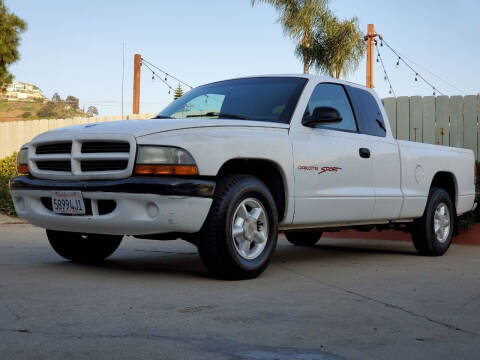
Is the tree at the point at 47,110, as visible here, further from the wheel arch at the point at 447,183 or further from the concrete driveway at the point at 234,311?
the concrete driveway at the point at 234,311

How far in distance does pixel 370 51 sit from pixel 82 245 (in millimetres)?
20980

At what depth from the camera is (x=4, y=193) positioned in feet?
42.1

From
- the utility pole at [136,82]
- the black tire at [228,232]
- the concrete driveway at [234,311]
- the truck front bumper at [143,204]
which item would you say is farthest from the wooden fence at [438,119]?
the utility pole at [136,82]

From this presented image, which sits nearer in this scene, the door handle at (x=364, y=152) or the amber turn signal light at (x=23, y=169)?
the amber turn signal light at (x=23, y=169)

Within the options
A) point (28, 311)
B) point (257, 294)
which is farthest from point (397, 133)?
point (28, 311)

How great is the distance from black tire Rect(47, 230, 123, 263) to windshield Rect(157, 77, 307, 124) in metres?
1.34

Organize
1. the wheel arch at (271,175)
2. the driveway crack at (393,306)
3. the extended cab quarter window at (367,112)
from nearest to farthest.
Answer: the driveway crack at (393,306), the wheel arch at (271,175), the extended cab quarter window at (367,112)

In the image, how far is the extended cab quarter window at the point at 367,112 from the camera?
7336 millimetres

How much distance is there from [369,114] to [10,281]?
414 cm

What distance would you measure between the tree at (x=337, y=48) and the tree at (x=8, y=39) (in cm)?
1249

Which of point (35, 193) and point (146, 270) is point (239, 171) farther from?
point (35, 193)

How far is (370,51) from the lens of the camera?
84.8 feet

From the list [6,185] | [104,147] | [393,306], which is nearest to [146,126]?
[104,147]

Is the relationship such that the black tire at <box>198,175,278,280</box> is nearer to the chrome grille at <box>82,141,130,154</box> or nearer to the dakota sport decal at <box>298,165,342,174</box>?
the dakota sport decal at <box>298,165,342,174</box>
